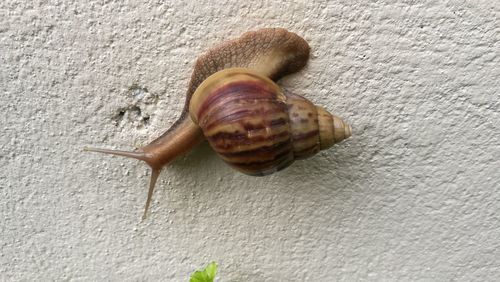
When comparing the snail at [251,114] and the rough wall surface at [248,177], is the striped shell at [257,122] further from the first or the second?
the rough wall surface at [248,177]

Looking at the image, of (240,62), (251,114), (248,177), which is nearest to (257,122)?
(251,114)

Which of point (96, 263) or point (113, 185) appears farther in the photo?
point (96, 263)

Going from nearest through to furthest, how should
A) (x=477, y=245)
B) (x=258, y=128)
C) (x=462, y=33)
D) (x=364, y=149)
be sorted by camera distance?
(x=258, y=128) → (x=462, y=33) → (x=364, y=149) → (x=477, y=245)

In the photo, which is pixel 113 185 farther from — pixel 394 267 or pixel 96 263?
pixel 394 267

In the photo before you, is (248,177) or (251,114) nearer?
(251,114)

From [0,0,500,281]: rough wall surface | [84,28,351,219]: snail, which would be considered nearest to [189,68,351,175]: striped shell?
[84,28,351,219]: snail

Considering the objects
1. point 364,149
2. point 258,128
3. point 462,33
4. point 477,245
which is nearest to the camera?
point 258,128

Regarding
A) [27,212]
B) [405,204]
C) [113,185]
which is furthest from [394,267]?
[27,212]

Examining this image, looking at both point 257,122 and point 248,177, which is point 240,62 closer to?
point 257,122

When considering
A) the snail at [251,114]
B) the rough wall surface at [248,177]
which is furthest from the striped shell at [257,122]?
the rough wall surface at [248,177]
